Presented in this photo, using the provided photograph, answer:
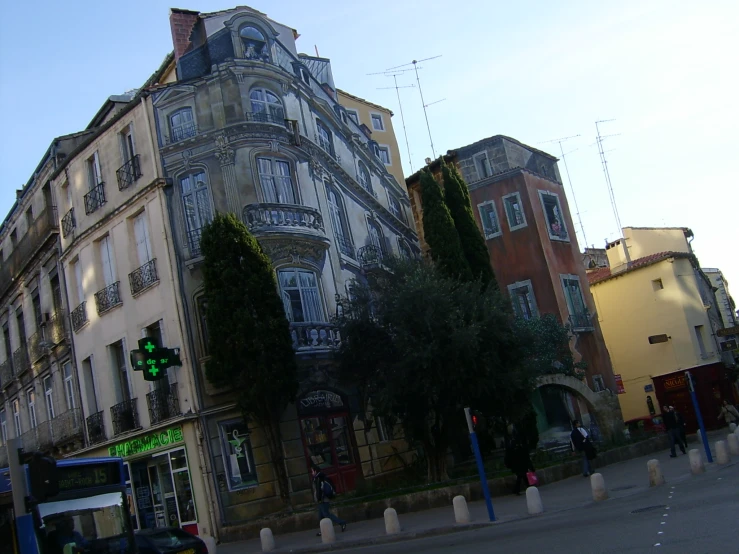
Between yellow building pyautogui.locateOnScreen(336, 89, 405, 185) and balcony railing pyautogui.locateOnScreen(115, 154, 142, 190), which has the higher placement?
yellow building pyautogui.locateOnScreen(336, 89, 405, 185)

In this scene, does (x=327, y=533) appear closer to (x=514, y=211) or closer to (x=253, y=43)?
(x=253, y=43)

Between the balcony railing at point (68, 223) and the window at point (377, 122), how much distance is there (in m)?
21.1

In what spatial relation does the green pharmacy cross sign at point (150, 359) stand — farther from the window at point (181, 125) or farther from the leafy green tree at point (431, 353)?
the window at point (181, 125)

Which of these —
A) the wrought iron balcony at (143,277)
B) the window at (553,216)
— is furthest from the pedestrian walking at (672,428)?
the wrought iron balcony at (143,277)

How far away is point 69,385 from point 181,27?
14150 millimetres

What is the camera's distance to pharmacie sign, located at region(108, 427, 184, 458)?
2388 centimetres

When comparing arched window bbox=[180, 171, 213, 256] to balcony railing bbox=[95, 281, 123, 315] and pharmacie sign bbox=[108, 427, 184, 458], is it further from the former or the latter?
pharmacie sign bbox=[108, 427, 184, 458]

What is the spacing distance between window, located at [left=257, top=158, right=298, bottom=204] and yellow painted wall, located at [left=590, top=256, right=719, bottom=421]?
2579 centimetres

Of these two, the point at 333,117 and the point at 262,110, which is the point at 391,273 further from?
the point at 333,117

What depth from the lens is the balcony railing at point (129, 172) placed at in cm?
2592

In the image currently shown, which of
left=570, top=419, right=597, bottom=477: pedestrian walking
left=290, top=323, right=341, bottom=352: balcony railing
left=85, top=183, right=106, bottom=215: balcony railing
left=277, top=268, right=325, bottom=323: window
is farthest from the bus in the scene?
left=85, top=183, right=106, bottom=215: balcony railing

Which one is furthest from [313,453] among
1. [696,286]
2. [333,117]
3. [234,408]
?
[696,286]

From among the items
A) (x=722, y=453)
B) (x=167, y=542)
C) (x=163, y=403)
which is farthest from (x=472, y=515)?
(x=163, y=403)

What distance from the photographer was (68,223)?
97.3 ft
